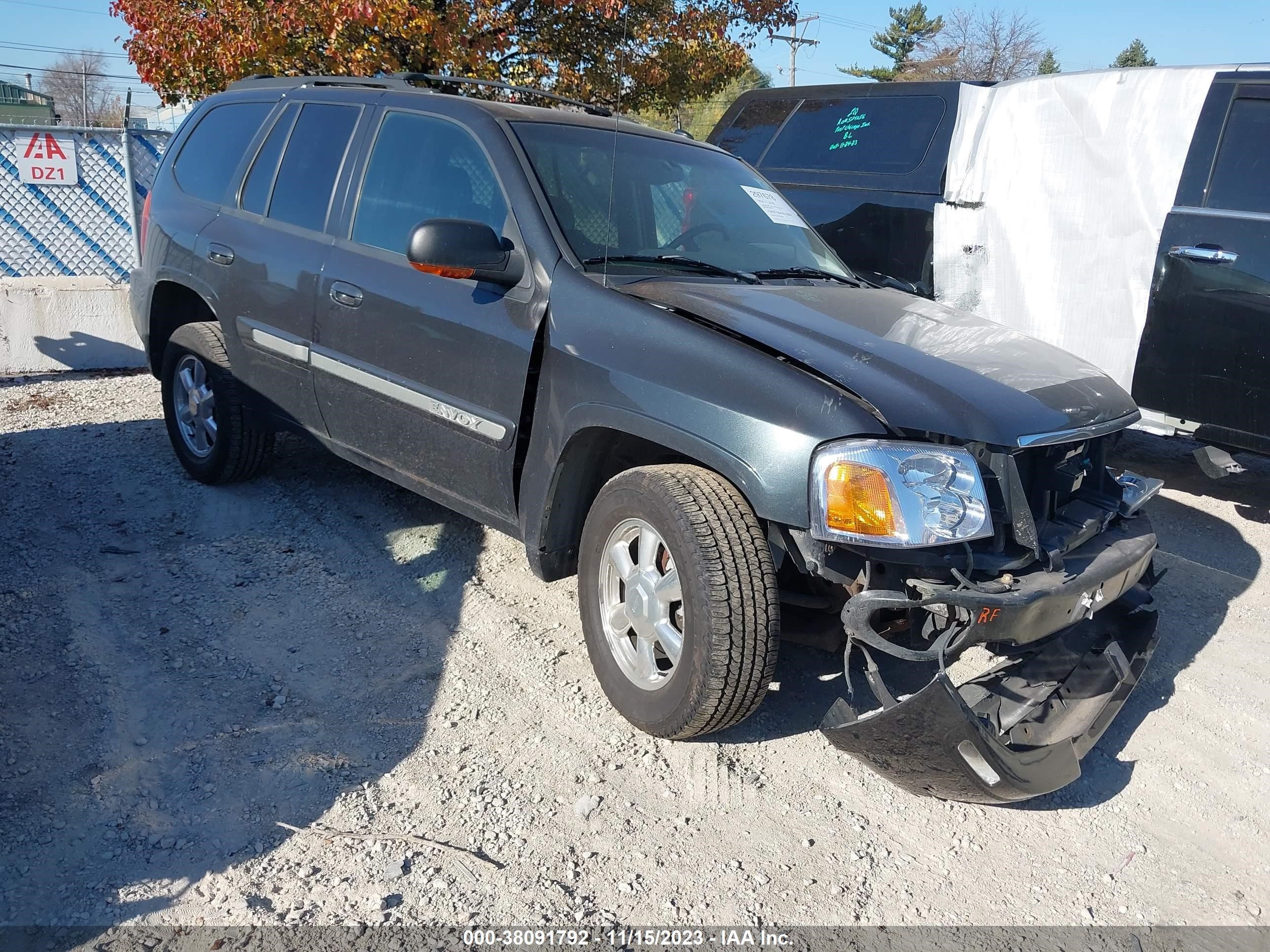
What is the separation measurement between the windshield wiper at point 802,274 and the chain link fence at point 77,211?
745cm

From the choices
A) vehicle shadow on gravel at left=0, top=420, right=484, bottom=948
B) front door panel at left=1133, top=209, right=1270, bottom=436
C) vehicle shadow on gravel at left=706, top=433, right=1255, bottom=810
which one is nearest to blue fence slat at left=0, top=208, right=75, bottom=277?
vehicle shadow on gravel at left=0, top=420, right=484, bottom=948

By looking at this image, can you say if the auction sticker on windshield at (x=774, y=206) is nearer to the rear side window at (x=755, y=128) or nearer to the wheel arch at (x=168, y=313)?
the wheel arch at (x=168, y=313)

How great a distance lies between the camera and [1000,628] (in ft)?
8.66

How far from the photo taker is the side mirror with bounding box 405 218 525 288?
10.3 ft

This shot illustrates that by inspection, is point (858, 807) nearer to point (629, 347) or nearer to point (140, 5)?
point (629, 347)

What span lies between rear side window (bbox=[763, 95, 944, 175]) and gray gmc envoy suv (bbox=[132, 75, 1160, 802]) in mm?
2407

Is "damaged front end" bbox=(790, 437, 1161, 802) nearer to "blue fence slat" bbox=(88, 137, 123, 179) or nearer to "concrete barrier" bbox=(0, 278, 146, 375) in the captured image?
"concrete barrier" bbox=(0, 278, 146, 375)

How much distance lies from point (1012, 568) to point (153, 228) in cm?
441

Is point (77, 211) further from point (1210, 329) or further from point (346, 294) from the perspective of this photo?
point (1210, 329)

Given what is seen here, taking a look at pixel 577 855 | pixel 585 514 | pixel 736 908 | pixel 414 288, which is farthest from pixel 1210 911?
pixel 414 288

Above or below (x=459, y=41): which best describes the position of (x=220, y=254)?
below

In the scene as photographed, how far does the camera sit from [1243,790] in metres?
3.14

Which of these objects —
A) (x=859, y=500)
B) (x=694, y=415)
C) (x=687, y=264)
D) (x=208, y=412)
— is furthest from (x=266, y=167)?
(x=859, y=500)

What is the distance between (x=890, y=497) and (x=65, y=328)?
22.8 feet
